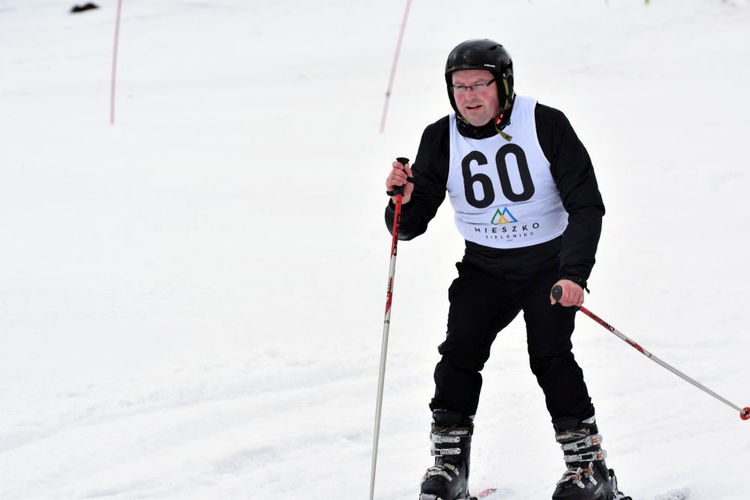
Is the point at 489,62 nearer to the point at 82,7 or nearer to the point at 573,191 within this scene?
the point at 573,191

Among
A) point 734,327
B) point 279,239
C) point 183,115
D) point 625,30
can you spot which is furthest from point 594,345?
point 625,30

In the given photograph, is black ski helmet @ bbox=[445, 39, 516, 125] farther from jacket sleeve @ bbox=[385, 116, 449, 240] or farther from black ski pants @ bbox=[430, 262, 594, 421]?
black ski pants @ bbox=[430, 262, 594, 421]

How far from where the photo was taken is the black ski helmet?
3510 mm

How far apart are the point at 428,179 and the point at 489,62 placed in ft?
1.81

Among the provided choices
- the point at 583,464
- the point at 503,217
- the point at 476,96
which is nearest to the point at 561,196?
the point at 503,217

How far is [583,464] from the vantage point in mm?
3635

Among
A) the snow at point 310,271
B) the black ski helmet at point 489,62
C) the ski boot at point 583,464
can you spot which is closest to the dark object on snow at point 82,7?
the snow at point 310,271

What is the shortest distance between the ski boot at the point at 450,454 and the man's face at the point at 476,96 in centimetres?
121

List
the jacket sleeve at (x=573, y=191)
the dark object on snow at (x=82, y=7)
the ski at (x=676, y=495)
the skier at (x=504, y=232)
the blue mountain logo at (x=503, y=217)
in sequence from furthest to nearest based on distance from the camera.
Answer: the dark object on snow at (x=82, y=7) → the ski at (x=676, y=495) → the blue mountain logo at (x=503, y=217) → the skier at (x=504, y=232) → the jacket sleeve at (x=573, y=191)

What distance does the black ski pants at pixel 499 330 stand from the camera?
364cm

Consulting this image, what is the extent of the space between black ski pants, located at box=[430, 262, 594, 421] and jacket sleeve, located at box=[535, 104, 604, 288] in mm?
269

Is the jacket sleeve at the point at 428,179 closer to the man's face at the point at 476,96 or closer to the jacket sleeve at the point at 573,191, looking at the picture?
the man's face at the point at 476,96

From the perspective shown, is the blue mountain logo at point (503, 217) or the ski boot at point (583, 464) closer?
the ski boot at point (583, 464)

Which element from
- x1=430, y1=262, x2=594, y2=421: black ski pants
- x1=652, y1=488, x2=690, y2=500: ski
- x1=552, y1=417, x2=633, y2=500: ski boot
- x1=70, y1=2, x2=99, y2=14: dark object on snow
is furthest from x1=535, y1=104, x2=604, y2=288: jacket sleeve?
x1=70, y1=2, x2=99, y2=14: dark object on snow
